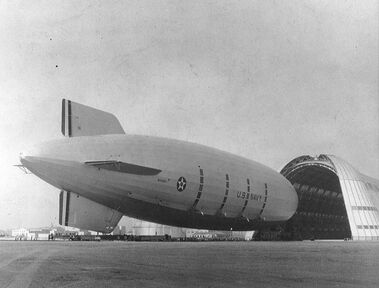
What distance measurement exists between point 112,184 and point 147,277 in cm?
1704

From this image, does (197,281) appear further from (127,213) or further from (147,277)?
(127,213)

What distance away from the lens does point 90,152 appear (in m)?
31.2

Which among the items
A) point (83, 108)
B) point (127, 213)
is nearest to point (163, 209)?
point (127, 213)

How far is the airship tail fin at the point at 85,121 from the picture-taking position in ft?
108

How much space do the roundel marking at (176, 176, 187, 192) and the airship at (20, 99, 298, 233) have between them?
0.09m

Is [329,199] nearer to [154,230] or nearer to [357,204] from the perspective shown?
[357,204]

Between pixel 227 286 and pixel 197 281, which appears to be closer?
pixel 227 286

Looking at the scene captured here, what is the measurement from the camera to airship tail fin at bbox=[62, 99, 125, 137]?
A: 1294 inches

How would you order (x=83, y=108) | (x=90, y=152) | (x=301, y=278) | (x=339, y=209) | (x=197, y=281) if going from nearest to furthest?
(x=197, y=281) < (x=301, y=278) < (x=90, y=152) < (x=83, y=108) < (x=339, y=209)

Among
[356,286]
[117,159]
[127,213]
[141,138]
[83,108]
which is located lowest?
[356,286]

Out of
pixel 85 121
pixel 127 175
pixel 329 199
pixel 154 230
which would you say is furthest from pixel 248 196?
pixel 154 230

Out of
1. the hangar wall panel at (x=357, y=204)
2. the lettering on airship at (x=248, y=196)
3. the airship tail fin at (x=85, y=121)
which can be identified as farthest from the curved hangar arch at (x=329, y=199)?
the airship tail fin at (x=85, y=121)

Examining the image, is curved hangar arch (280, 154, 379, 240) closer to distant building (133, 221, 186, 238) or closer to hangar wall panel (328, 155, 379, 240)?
hangar wall panel (328, 155, 379, 240)

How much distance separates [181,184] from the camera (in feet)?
116
